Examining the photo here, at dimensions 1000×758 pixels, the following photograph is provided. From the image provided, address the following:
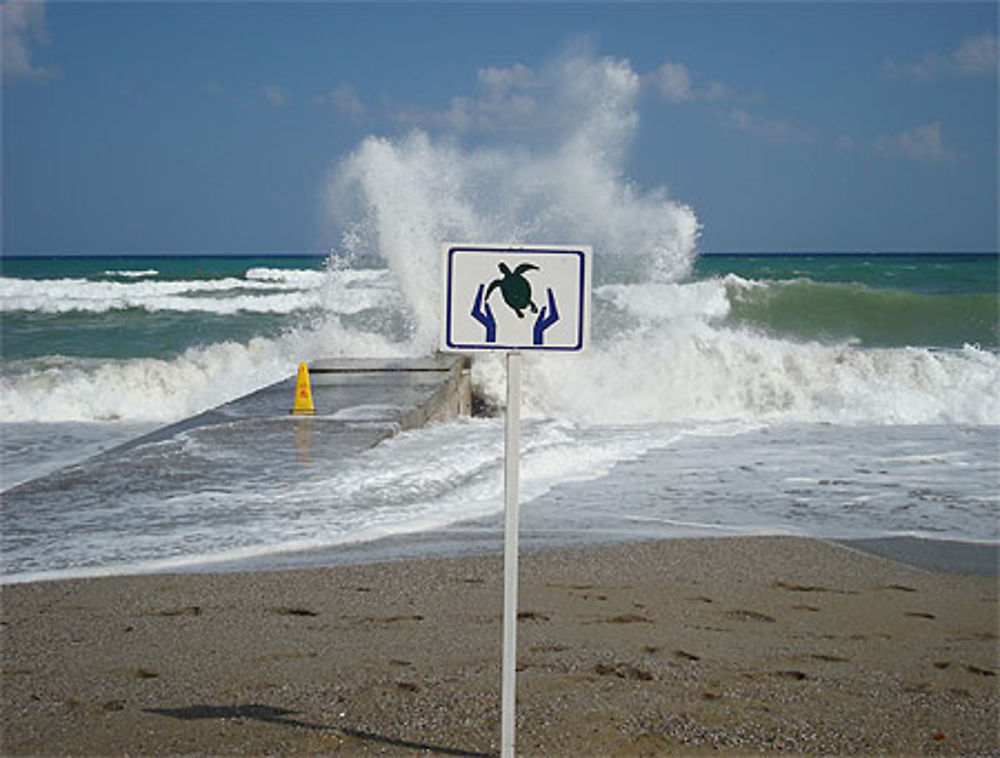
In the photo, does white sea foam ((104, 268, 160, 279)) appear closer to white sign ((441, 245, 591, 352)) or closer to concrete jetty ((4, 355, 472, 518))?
concrete jetty ((4, 355, 472, 518))

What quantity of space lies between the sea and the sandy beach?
2.67ft

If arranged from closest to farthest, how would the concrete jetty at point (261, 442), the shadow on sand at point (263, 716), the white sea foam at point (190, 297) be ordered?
the shadow on sand at point (263, 716), the concrete jetty at point (261, 442), the white sea foam at point (190, 297)

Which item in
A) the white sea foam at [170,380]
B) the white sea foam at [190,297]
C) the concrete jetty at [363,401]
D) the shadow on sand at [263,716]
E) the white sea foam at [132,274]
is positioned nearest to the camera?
the shadow on sand at [263,716]

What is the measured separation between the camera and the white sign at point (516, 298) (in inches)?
131

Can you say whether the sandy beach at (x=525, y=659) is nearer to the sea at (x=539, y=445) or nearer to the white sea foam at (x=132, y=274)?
the sea at (x=539, y=445)

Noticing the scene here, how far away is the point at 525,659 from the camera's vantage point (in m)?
4.58

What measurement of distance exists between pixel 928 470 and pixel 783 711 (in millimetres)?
6430

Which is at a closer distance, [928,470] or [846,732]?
[846,732]

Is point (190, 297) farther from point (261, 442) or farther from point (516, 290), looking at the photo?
point (516, 290)

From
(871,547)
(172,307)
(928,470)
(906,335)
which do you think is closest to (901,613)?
(871,547)

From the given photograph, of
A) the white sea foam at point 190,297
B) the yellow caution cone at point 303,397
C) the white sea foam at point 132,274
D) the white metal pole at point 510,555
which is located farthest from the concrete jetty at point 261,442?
the white sea foam at point 132,274

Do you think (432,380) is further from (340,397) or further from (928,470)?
(928,470)

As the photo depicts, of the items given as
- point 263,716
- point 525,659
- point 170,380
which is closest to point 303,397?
point 170,380

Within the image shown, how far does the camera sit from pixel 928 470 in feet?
32.2
